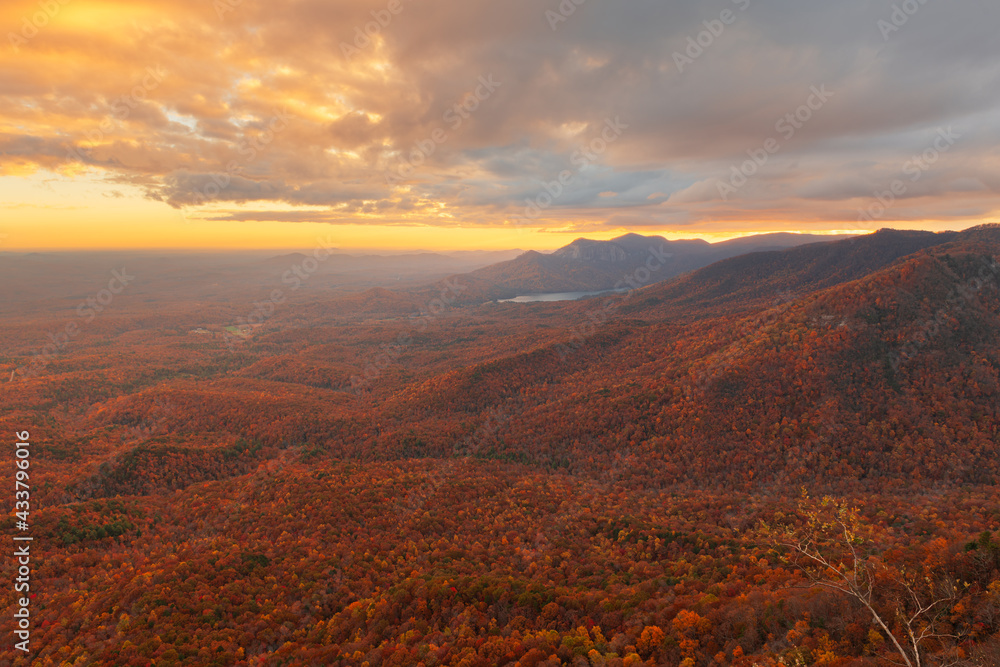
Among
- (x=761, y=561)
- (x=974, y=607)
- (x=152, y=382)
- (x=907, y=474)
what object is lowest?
(x=152, y=382)

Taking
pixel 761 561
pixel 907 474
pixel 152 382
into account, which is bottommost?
pixel 152 382

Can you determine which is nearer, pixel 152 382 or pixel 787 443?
pixel 787 443

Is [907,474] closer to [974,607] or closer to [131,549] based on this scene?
[974,607]

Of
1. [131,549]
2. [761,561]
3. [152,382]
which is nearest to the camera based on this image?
[761,561]

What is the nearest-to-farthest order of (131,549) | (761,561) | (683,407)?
(761,561)
(131,549)
(683,407)

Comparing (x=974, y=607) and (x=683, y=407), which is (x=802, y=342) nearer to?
(x=683, y=407)

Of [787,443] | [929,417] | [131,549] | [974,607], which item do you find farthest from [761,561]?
[131,549]

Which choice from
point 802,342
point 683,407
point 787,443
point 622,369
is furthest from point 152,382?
point 802,342

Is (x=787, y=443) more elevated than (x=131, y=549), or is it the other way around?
(x=787, y=443)

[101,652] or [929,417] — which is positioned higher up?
[929,417]
